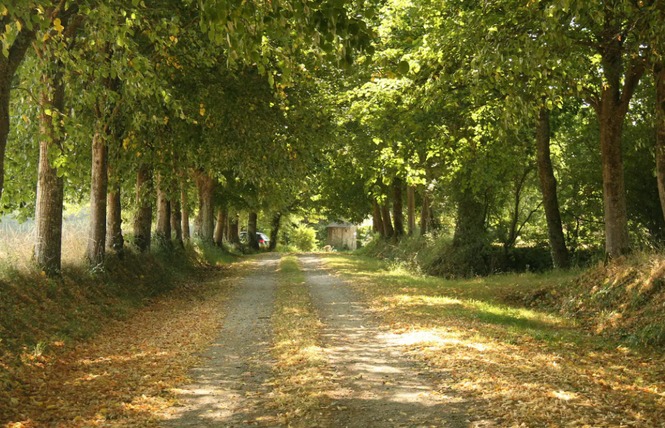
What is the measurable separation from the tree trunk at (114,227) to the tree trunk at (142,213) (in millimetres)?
1470

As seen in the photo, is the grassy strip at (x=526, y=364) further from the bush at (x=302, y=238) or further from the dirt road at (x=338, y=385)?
the bush at (x=302, y=238)

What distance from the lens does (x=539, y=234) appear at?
87.4 feet

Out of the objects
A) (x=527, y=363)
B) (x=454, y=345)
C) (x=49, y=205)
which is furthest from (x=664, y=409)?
(x=49, y=205)

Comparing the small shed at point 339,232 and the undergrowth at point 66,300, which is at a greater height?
the small shed at point 339,232

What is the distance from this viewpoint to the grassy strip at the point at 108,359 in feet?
21.9

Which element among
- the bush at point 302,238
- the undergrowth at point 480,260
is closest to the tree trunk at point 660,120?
the undergrowth at point 480,260

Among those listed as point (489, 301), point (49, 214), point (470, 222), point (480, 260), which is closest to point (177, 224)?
point (470, 222)

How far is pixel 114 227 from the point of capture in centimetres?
1781

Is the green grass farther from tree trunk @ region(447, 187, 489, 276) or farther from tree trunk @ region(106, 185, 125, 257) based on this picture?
tree trunk @ region(106, 185, 125, 257)

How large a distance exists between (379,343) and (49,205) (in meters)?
7.58

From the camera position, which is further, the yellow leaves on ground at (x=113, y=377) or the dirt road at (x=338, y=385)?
the yellow leaves on ground at (x=113, y=377)

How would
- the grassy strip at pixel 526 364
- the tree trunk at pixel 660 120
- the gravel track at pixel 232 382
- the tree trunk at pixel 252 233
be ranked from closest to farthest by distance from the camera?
the grassy strip at pixel 526 364, the gravel track at pixel 232 382, the tree trunk at pixel 660 120, the tree trunk at pixel 252 233

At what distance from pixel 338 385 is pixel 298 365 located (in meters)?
1.14

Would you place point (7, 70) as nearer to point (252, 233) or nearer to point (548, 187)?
point (548, 187)
